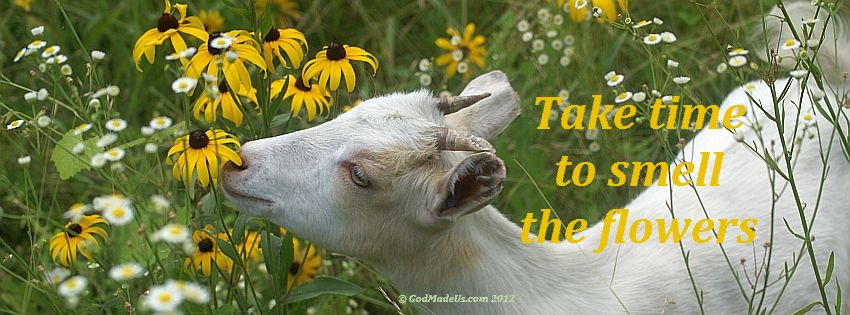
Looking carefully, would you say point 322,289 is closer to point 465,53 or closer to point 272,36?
point 272,36

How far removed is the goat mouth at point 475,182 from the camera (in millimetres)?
1927

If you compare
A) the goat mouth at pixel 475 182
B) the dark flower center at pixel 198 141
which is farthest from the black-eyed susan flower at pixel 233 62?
the goat mouth at pixel 475 182

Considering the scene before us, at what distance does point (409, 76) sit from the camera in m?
4.12

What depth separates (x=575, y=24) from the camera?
3.92 m

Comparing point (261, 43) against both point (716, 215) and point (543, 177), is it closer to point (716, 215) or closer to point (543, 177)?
point (716, 215)

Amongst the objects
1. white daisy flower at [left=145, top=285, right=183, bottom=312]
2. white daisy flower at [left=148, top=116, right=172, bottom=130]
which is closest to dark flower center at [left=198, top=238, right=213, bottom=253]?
white daisy flower at [left=148, top=116, right=172, bottom=130]

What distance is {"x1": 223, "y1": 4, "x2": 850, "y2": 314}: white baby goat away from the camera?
6.93 feet

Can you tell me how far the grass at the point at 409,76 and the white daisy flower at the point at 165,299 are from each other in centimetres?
147

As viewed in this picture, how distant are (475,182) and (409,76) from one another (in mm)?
2175

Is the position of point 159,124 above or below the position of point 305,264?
above

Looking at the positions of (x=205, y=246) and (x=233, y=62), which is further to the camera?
(x=205, y=246)

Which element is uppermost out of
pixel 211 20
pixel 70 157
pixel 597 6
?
pixel 597 6

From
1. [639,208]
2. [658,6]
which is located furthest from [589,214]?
[658,6]

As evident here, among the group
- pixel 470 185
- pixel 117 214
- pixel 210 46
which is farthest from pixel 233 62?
pixel 117 214
